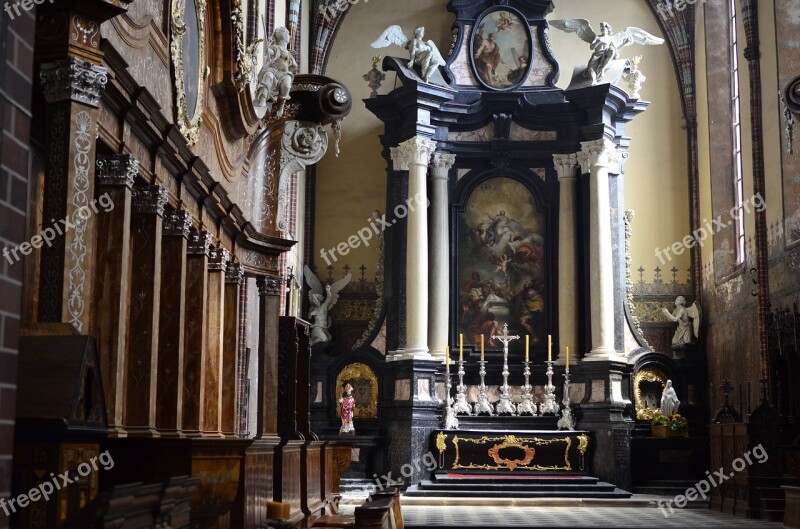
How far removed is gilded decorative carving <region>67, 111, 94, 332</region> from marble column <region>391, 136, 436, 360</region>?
1327 centimetres

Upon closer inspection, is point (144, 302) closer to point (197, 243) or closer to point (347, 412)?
point (197, 243)

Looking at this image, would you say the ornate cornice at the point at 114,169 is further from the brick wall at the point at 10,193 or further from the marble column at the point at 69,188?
the brick wall at the point at 10,193

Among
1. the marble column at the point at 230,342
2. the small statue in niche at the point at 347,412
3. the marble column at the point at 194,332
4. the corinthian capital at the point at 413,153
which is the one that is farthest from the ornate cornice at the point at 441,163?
the marble column at the point at 194,332

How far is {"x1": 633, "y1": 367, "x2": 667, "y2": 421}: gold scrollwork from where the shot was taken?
69.5ft

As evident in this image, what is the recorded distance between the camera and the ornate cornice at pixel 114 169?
28.7 feet

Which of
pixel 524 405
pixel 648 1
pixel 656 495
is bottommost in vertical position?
pixel 656 495

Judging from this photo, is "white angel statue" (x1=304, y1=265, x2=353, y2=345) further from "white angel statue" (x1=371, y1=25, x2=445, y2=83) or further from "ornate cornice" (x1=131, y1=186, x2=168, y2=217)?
"ornate cornice" (x1=131, y1=186, x2=168, y2=217)

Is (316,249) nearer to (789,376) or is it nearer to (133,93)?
(789,376)

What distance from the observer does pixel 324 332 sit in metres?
21.9

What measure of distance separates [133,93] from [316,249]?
1430 centimetres

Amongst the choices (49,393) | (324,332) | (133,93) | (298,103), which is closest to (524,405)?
(324,332)

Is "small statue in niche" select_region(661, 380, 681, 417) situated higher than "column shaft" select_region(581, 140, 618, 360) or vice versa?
"column shaft" select_region(581, 140, 618, 360)

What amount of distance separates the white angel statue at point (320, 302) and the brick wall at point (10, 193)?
60.3 feet

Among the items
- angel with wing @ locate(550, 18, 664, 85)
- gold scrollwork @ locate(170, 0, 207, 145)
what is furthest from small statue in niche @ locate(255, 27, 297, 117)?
angel with wing @ locate(550, 18, 664, 85)
